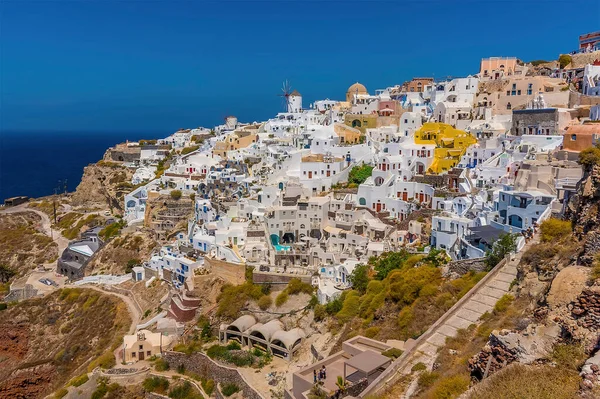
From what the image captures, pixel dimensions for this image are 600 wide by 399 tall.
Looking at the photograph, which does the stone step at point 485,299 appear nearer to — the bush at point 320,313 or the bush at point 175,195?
the bush at point 320,313

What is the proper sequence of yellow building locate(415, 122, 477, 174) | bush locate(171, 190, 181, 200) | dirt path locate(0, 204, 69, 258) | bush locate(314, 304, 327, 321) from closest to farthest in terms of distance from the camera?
1. bush locate(314, 304, 327, 321)
2. yellow building locate(415, 122, 477, 174)
3. bush locate(171, 190, 181, 200)
4. dirt path locate(0, 204, 69, 258)

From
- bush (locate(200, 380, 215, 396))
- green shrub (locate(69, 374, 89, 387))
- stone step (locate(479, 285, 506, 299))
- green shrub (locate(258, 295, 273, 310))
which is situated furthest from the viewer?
green shrub (locate(258, 295, 273, 310))

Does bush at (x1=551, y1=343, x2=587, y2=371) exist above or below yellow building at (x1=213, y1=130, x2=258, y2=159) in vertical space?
below

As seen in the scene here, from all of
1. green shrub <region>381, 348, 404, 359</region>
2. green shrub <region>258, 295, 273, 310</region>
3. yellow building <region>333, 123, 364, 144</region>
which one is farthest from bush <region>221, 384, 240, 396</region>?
yellow building <region>333, 123, 364, 144</region>

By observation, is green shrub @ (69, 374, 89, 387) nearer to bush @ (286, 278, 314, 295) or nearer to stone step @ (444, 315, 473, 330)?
bush @ (286, 278, 314, 295)

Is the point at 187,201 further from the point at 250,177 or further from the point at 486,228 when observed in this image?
the point at 486,228

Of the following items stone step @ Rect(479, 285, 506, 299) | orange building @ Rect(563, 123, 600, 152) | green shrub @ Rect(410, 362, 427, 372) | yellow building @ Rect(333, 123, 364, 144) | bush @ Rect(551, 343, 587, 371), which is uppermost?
yellow building @ Rect(333, 123, 364, 144)

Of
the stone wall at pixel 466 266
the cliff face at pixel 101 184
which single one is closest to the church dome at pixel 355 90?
the cliff face at pixel 101 184

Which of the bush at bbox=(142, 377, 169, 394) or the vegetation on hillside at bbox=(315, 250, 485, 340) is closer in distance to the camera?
the vegetation on hillside at bbox=(315, 250, 485, 340)
